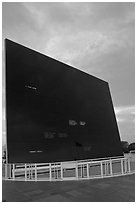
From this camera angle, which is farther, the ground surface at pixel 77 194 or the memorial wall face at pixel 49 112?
the memorial wall face at pixel 49 112

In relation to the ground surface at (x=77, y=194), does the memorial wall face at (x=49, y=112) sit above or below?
above

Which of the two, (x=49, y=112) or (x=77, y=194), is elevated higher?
(x=49, y=112)

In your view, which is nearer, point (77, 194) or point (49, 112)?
point (77, 194)

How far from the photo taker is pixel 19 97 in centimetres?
714

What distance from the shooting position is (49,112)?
8102mm

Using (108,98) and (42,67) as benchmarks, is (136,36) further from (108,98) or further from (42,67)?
(108,98)

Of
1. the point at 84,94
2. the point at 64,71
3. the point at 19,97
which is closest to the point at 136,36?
the point at 19,97

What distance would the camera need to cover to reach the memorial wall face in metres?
6.94

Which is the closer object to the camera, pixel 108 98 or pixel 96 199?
pixel 96 199

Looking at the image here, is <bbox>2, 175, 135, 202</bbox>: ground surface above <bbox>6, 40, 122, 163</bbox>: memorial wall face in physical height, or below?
below

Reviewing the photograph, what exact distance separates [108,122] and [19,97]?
658 cm

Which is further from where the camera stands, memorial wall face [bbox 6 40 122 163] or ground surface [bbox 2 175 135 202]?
memorial wall face [bbox 6 40 122 163]

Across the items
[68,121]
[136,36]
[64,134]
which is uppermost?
A: [136,36]

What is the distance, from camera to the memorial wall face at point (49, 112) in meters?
6.94
